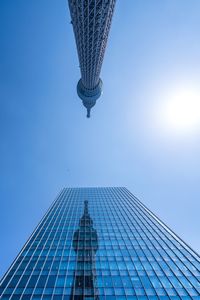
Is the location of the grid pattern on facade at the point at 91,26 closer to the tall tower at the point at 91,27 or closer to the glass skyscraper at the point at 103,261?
the tall tower at the point at 91,27

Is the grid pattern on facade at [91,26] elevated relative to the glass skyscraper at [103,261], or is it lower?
elevated

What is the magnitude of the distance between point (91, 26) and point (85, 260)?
46.1 meters

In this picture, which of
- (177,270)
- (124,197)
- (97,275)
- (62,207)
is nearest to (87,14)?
(97,275)

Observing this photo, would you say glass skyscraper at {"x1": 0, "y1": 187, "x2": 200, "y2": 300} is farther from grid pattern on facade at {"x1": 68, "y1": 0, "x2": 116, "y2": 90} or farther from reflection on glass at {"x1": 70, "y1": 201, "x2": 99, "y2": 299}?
grid pattern on facade at {"x1": 68, "y1": 0, "x2": 116, "y2": 90}

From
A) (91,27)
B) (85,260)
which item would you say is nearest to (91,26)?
(91,27)

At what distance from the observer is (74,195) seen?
9562cm

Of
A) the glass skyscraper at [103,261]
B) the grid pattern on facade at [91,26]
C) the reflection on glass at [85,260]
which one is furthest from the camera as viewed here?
the grid pattern on facade at [91,26]

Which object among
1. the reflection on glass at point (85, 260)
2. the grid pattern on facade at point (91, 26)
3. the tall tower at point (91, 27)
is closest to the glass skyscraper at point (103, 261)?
the reflection on glass at point (85, 260)

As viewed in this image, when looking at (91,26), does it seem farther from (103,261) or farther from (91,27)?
(103,261)

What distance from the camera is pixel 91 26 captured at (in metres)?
45.5

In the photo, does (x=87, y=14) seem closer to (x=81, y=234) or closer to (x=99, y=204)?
(x=81, y=234)

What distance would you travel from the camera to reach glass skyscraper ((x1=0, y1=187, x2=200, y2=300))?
3731 centimetres

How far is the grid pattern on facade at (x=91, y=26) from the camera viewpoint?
4010 centimetres

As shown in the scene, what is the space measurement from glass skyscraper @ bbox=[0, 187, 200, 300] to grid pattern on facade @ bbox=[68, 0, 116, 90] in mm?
42669
